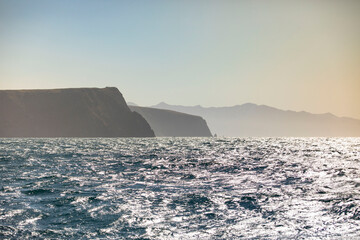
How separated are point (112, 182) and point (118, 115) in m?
167

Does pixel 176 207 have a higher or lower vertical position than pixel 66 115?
lower

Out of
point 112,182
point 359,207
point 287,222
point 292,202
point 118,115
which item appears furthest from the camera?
point 118,115

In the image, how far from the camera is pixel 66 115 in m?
181

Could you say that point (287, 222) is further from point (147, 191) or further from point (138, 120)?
point (138, 120)

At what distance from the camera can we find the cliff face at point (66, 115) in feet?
553

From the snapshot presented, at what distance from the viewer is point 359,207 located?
16.0 meters

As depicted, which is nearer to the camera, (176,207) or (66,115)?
(176,207)

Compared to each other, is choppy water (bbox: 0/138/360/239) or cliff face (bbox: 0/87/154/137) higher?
cliff face (bbox: 0/87/154/137)

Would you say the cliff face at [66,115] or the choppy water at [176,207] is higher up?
the cliff face at [66,115]

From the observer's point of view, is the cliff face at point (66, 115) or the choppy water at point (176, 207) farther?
the cliff face at point (66, 115)

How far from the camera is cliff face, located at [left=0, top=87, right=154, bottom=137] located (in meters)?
168

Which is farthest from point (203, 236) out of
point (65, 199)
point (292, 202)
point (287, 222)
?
point (65, 199)

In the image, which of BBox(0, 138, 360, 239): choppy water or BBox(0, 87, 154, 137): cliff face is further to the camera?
BBox(0, 87, 154, 137): cliff face

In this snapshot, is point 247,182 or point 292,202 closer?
point 292,202
